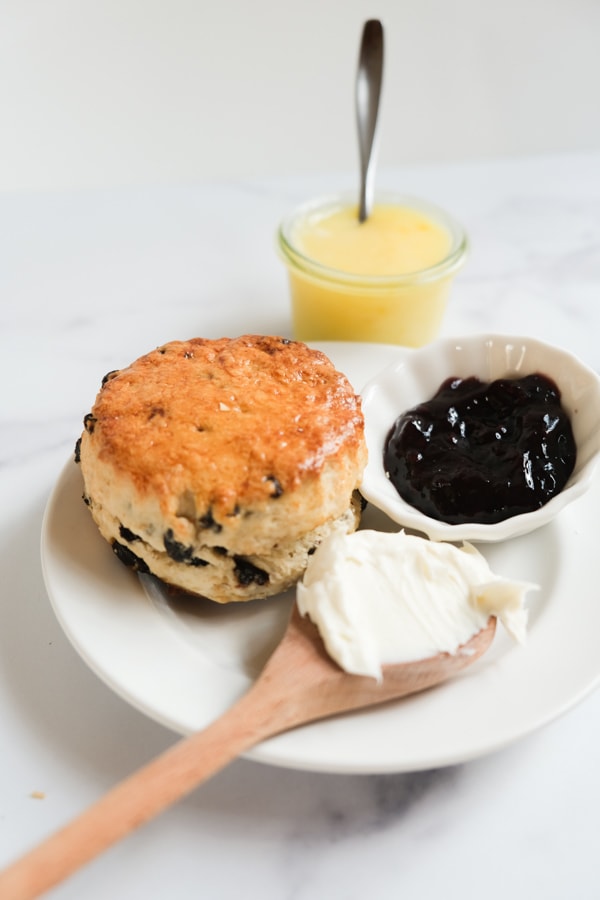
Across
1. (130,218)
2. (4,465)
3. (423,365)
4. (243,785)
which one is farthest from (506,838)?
(130,218)

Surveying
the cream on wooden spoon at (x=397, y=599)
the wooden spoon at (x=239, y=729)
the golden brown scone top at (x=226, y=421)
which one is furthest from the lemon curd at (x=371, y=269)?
the wooden spoon at (x=239, y=729)

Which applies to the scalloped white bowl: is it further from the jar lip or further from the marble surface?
the marble surface

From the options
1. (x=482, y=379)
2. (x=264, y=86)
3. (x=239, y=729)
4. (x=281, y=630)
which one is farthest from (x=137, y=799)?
(x=264, y=86)

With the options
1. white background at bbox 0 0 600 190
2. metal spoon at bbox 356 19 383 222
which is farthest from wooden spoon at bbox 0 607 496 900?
white background at bbox 0 0 600 190

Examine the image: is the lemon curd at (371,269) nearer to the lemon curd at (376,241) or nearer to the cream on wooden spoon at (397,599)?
the lemon curd at (376,241)

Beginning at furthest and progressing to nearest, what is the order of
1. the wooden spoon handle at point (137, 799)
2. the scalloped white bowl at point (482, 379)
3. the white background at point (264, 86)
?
1. the white background at point (264, 86)
2. the scalloped white bowl at point (482, 379)
3. the wooden spoon handle at point (137, 799)

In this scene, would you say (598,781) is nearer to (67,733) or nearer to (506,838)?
(506,838)

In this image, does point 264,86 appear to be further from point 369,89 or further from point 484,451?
point 484,451
